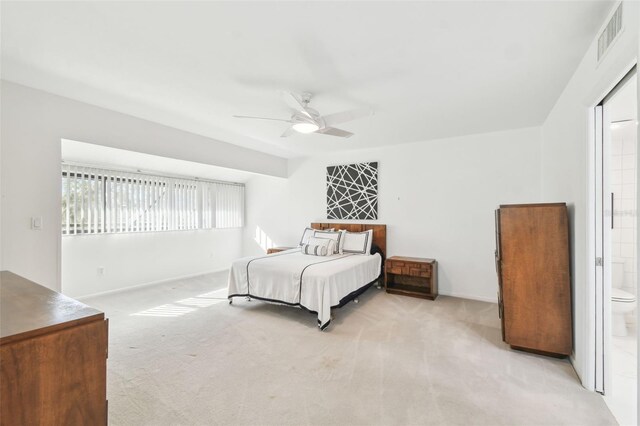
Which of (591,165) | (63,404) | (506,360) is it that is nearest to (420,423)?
(506,360)

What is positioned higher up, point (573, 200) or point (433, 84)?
point (433, 84)

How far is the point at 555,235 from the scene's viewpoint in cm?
245

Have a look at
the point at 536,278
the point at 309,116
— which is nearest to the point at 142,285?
the point at 309,116

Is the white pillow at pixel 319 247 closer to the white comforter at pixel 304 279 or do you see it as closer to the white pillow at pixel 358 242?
the white comforter at pixel 304 279

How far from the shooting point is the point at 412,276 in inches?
178

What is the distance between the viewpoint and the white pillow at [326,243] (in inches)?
177

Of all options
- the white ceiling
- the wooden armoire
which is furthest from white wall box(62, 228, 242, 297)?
the wooden armoire

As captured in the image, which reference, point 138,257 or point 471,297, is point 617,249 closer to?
point 471,297

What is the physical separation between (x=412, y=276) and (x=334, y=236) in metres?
1.40

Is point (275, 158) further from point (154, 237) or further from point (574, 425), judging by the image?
point (574, 425)

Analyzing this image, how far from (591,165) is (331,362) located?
248cm

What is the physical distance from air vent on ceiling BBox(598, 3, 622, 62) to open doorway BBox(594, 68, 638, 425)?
23cm

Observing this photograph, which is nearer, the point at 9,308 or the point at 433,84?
the point at 9,308

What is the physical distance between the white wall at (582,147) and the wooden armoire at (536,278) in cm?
8
